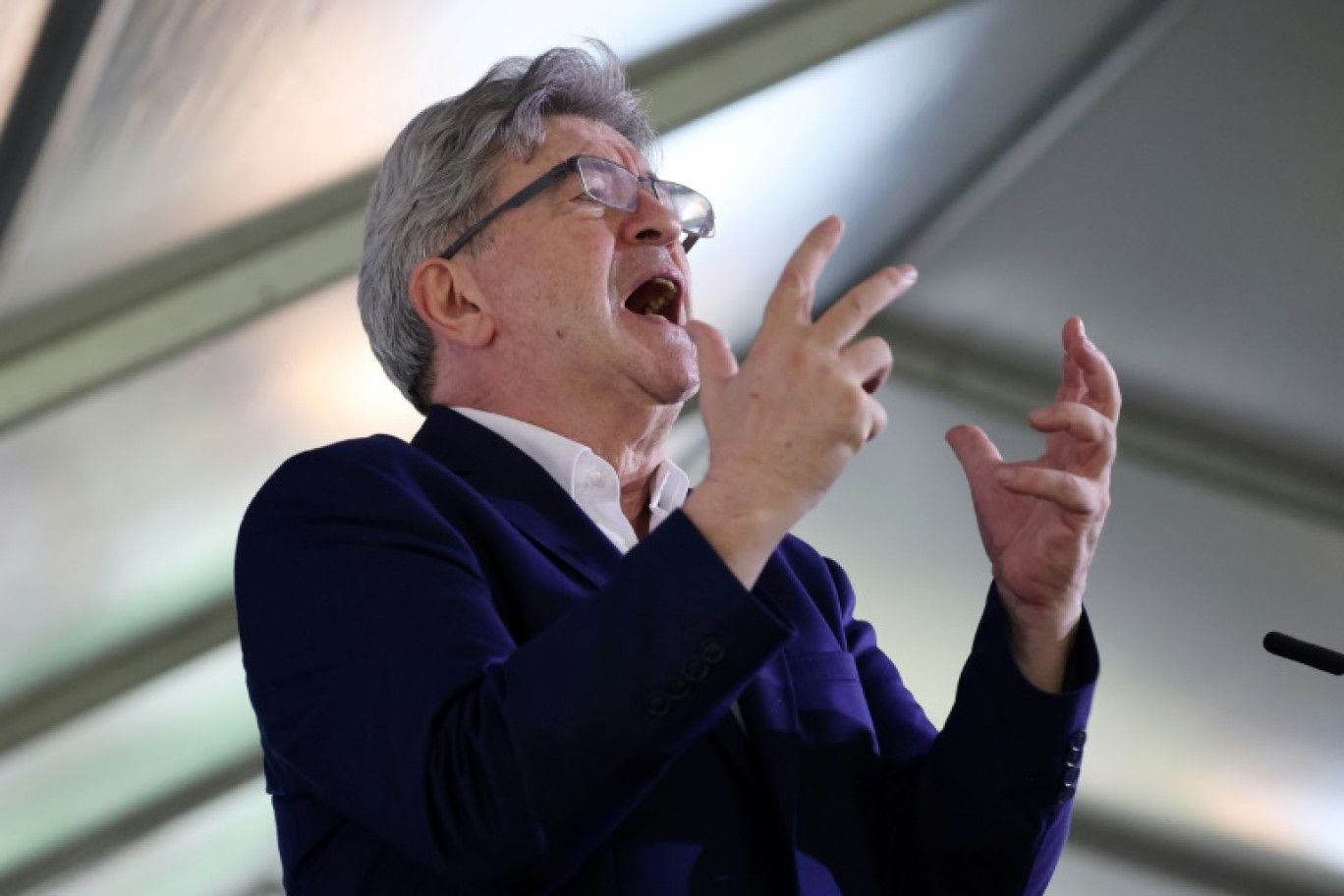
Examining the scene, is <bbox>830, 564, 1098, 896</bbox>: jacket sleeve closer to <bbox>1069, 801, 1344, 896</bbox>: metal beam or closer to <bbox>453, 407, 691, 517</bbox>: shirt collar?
<bbox>453, 407, 691, 517</bbox>: shirt collar

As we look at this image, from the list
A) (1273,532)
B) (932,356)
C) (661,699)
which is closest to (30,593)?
(932,356)

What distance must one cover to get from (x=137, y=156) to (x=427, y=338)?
3.17 ft

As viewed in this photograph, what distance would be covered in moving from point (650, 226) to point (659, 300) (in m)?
0.11

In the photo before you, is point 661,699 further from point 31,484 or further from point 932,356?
point 932,356

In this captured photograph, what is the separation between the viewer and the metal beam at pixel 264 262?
353 centimetres

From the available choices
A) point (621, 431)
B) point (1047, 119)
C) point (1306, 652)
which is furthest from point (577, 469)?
point (1047, 119)

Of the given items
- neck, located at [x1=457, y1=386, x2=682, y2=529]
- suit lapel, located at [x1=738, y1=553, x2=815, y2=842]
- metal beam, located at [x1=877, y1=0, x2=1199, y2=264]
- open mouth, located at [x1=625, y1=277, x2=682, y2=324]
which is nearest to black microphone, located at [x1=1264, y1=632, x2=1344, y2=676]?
suit lapel, located at [x1=738, y1=553, x2=815, y2=842]

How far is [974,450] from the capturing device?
7.23ft

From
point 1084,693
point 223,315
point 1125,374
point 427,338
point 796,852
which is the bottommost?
point 796,852

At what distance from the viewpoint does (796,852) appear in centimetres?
196

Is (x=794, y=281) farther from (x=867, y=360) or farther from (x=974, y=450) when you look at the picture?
(x=974, y=450)

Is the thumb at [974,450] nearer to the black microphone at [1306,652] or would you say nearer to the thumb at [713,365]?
the black microphone at [1306,652]

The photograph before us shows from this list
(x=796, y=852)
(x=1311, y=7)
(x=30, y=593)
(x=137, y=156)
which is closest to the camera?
(x=796, y=852)

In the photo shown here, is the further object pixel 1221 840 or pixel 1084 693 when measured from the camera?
pixel 1221 840
